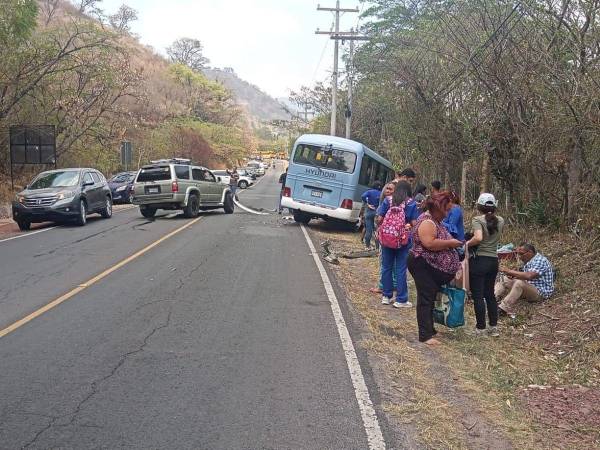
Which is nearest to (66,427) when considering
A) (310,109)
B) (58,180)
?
(58,180)

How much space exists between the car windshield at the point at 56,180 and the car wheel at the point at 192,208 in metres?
3.69

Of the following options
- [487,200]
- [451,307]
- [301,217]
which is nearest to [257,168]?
[301,217]

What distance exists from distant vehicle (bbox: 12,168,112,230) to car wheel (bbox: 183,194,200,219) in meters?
2.81

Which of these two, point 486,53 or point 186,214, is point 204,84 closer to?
point 186,214

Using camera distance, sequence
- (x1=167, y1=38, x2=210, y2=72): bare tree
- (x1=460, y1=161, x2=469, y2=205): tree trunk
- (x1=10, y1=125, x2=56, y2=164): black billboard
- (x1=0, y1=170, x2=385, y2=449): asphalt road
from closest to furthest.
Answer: (x1=0, y1=170, x2=385, y2=449): asphalt road, (x1=460, y1=161, x2=469, y2=205): tree trunk, (x1=10, y1=125, x2=56, y2=164): black billboard, (x1=167, y1=38, x2=210, y2=72): bare tree

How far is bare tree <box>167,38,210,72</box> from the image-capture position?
10338 centimetres

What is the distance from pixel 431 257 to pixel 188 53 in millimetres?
103818

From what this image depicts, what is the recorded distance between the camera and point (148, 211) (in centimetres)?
2127

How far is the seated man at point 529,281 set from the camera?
26.4 ft

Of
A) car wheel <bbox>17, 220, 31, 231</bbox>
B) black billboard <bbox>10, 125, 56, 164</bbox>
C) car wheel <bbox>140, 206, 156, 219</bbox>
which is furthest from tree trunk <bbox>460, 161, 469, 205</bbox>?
black billboard <bbox>10, 125, 56, 164</bbox>

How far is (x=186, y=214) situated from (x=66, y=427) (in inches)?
656

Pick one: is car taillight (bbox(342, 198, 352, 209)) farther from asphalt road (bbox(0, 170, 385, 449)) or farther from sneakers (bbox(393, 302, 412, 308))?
sneakers (bbox(393, 302, 412, 308))

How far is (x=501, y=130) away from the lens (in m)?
12.4

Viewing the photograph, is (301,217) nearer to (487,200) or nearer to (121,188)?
(121,188)
